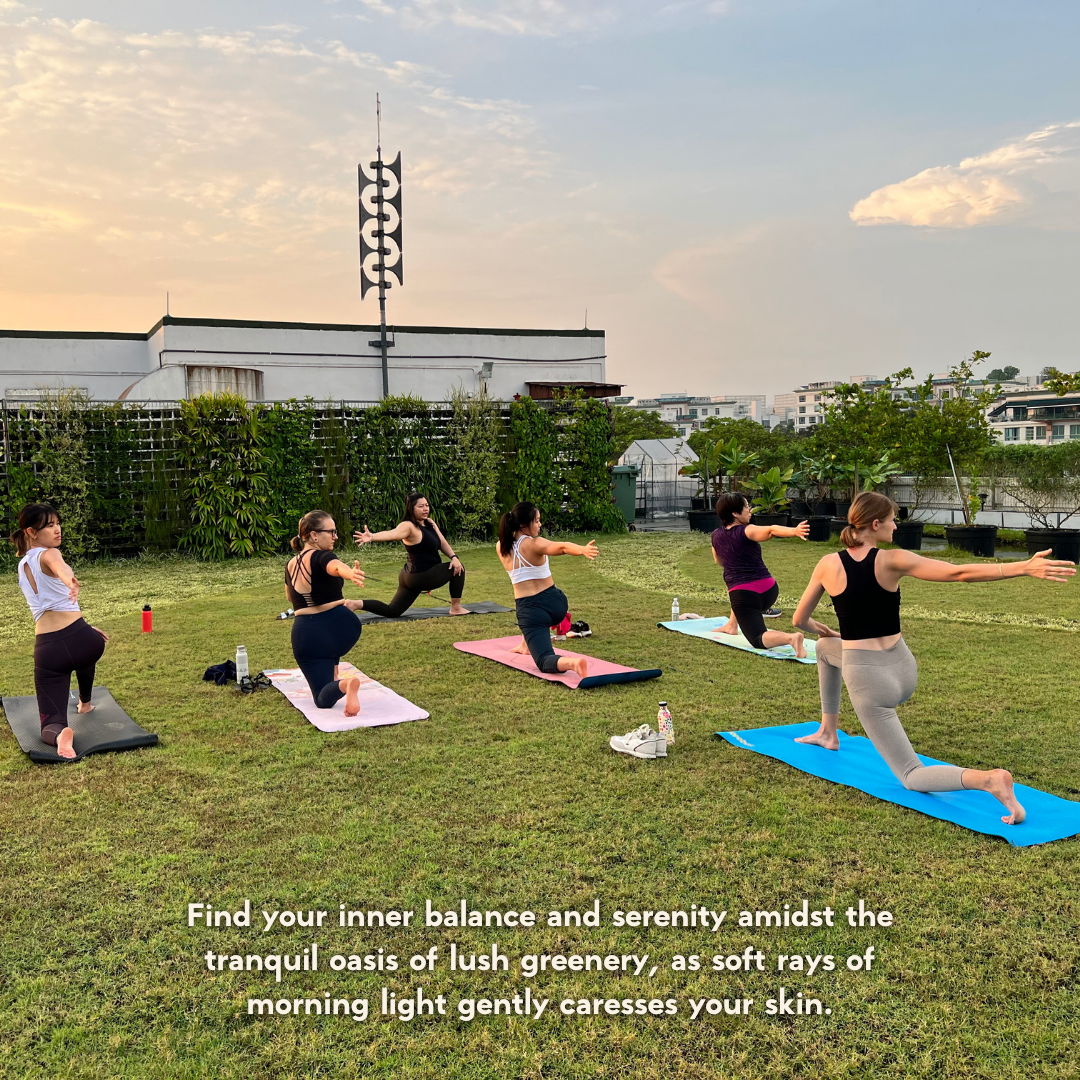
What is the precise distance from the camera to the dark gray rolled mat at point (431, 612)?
32.1 ft

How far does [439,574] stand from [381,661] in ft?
6.61

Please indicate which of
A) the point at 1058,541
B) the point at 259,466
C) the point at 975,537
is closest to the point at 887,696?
the point at 1058,541

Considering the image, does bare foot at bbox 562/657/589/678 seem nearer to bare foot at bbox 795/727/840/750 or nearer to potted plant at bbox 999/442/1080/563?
bare foot at bbox 795/727/840/750

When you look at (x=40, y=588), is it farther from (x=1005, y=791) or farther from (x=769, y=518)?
(x=769, y=518)

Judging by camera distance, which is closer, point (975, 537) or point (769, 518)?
point (975, 537)

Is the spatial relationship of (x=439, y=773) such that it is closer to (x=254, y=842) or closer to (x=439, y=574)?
(x=254, y=842)

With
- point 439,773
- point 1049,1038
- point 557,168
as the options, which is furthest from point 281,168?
point 1049,1038

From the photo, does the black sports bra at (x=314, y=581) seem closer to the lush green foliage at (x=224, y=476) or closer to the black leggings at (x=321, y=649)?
the black leggings at (x=321, y=649)

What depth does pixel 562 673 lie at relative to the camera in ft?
22.6

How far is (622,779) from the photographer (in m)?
4.65

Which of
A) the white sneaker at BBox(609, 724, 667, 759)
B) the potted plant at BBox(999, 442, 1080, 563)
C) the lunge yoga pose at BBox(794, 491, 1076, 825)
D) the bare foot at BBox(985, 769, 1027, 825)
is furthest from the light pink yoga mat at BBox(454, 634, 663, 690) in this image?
the potted plant at BBox(999, 442, 1080, 563)

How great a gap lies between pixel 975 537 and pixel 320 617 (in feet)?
40.7

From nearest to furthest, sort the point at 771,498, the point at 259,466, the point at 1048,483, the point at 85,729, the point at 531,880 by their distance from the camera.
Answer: the point at 531,880 < the point at 85,729 < the point at 259,466 < the point at 1048,483 < the point at 771,498

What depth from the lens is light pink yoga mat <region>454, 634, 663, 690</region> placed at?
21.7 feet
